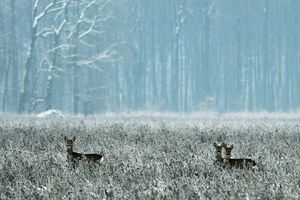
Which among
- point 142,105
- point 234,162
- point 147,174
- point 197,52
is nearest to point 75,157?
point 147,174

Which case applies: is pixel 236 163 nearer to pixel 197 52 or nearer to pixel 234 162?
pixel 234 162

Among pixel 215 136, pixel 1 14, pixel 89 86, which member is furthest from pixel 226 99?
pixel 215 136

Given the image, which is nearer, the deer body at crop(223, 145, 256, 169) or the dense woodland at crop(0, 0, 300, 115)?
the deer body at crop(223, 145, 256, 169)

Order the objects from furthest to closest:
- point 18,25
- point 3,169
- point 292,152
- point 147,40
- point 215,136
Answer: point 147,40
point 18,25
point 215,136
point 292,152
point 3,169

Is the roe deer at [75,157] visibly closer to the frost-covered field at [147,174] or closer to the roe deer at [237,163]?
the frost-covered field at [147,174]

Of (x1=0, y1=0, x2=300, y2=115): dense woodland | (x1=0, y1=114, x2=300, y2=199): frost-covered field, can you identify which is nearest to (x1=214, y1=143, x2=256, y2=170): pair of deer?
(x1=0, y1=114, x2=300, y2=199): frost-covered field

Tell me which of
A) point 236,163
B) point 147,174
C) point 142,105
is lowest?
point 147,174

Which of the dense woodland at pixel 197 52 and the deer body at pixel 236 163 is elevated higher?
the dense woodland at pixel 197 52

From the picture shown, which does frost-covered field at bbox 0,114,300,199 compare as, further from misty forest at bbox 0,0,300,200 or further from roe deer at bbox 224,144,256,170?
roe deer at bbox 224,144,256,170

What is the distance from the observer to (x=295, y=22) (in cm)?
5716

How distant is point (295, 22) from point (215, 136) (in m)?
47.0

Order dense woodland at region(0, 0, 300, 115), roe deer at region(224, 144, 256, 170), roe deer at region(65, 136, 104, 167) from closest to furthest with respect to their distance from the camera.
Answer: roe deer at region(224, 144, 256, 170) < roe deer at region(65, 136, 104, 167) < dense woodland at region(0, 0, 300, 115)

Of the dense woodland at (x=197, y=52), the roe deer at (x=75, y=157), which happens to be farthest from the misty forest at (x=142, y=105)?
the dense woodland at (x=197, y=52)

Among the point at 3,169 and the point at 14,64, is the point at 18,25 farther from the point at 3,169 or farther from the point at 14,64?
the point at 3,169
